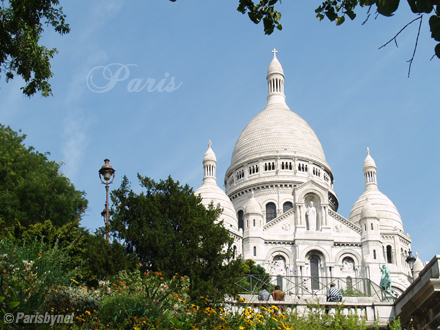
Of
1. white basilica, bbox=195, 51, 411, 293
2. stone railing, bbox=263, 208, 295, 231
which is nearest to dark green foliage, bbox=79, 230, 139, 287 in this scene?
white basilica, bbox=195, 51, 411, 293

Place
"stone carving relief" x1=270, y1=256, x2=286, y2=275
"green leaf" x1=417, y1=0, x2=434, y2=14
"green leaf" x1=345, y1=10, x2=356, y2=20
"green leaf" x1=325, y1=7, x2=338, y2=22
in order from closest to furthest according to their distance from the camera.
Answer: "green leaf" x1=417, y1=0, x2=434, y2=14 < "green leaf" x1=325, y1=7, x2=338, y2=22 < "green leaf" x1=345, y1=10, x2=356, y2=20 < "stone carving relief" x1=270, y1=256, x2=286, y2=275

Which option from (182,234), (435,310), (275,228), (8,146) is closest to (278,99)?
(275,228)

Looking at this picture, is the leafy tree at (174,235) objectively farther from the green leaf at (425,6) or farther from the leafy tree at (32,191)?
the green leaf at (425,6)

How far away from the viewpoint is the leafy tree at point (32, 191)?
3344cm

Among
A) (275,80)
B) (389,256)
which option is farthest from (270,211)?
(275,80)

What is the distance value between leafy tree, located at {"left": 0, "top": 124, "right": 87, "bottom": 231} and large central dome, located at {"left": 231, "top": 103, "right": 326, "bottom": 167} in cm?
3830

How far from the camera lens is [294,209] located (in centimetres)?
5909

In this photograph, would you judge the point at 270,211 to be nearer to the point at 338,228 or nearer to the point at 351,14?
the point at 338,228

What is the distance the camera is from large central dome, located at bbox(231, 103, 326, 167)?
73.6 meters

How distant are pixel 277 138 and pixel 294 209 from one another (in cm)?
1712

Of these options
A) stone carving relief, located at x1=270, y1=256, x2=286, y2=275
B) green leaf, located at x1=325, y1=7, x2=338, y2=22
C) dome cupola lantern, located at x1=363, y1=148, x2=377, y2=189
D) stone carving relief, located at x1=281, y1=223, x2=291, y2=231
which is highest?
dome cupola lantern, located at x1=363, y1=148, x2=377, y2=189

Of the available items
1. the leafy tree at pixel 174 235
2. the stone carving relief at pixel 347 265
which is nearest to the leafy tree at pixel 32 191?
the leafy tree at pixel 174 235

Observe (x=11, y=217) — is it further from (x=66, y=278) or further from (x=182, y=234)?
(x=66, y=278)

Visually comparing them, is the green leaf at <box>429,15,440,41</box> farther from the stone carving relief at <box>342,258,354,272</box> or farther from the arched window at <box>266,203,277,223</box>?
the arched window at <box>266,203,277,223</box>
